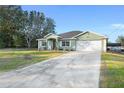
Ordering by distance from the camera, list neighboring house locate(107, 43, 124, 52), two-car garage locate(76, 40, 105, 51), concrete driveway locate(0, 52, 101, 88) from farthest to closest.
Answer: two-car garage locate(76, 40, 105, 51), neighboring house locate(107, 43, 124, 52), concrete driveway locate(0, 52, 101, 88)

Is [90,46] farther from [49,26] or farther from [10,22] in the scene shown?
[10,22]

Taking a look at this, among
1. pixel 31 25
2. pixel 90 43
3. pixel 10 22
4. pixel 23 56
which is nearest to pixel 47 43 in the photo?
pixel 23 56

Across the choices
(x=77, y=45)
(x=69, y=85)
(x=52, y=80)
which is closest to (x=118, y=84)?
(x=69, y=85)

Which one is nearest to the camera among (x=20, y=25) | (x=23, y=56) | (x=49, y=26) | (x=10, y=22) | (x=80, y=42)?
(x=20, y=25)

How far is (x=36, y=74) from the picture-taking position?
11828 millimetres

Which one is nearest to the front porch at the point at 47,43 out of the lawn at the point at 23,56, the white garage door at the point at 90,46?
the lawn at the point at 23,56

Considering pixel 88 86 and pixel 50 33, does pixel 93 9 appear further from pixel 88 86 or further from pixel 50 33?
pixel 88 86

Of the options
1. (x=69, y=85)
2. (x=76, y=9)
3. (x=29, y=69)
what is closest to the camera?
(x=69, y=85)

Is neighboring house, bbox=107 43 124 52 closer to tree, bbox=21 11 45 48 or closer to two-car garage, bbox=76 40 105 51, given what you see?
two-car garage, bbox=76 40 105 51

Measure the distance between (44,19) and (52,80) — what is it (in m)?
5.44

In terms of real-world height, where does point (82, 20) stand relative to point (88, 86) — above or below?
above

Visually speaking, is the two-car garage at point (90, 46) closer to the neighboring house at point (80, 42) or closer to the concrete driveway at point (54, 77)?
the neighboring house at point (80, 42)

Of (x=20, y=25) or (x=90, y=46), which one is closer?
(x=20, y=25)

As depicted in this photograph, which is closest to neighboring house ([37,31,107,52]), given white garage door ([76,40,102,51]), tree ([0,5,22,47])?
white garage door ([76,40,102,51])
